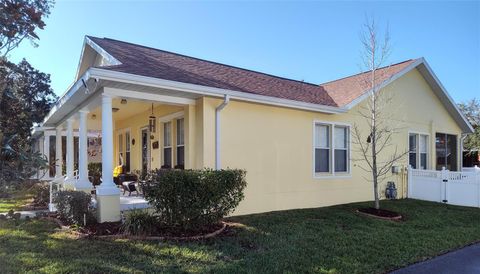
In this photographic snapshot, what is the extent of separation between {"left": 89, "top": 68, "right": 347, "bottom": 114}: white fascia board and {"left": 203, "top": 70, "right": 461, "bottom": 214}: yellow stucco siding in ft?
1.00

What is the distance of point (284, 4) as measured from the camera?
12.5 m

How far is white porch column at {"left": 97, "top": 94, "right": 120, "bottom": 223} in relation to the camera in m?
7.84

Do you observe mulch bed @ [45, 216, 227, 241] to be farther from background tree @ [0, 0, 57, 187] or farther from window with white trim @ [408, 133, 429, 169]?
window with white trim @ [408, 133, 429, 169]

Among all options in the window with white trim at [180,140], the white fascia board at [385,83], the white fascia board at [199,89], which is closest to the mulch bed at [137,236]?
the white fascia board at [199,89]

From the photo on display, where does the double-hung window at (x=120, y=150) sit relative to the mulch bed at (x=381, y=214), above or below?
above

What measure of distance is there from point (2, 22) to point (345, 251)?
24.4ft

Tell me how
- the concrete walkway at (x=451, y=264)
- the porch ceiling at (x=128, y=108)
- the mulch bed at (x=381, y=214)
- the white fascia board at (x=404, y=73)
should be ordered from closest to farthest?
the concrete walkway at (x=451, y=264)
the mulch bed at (x=381, y=214)
the porch ceiling at (x=128, y=108)
the white fascia board at (x=404, y=73)

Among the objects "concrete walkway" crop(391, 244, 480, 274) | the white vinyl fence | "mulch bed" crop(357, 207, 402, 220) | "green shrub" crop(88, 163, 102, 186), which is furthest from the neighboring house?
"concrete walkway" crop(391, 244, 480, 274)

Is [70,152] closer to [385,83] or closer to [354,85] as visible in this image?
[354,85]

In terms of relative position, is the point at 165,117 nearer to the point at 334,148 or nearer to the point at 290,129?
the point at 290,129

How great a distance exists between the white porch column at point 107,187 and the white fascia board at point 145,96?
16cm

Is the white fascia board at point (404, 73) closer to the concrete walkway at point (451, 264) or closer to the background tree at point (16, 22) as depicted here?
the concrete walkway at point (451, 264)

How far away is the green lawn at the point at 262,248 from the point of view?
5363 mm

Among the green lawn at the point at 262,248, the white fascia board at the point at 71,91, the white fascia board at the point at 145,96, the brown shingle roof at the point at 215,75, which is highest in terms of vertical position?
the brown shingle roof at the point at 215,75
